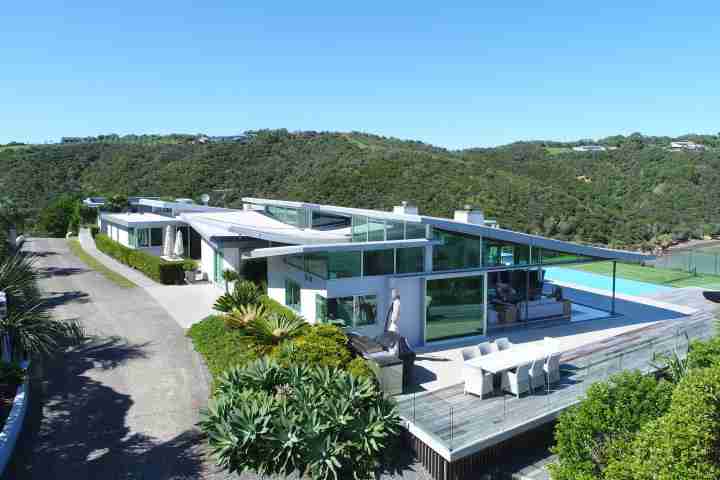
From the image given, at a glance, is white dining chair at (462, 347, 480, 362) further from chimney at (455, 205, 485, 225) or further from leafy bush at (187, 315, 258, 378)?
chimney at (455, 205, 485, 225)

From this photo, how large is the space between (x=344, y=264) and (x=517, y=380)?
554 centimetres

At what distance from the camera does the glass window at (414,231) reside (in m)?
15.2

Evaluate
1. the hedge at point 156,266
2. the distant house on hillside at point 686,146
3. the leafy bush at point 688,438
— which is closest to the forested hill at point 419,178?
the distant house on hillside at point 686,146

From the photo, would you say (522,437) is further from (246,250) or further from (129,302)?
(129,302)

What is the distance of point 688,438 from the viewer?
620 centimetres

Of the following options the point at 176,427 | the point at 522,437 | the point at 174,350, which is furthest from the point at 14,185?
the point at 522,437

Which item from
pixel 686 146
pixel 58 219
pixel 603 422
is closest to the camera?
pixel 603 422

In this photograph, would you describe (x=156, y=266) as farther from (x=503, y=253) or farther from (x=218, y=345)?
(x=503, y=253)

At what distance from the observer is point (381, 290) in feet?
48.5

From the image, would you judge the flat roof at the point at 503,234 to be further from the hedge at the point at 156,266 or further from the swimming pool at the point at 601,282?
the hedge at the point at 156,266

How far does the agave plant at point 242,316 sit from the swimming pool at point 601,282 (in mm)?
17036

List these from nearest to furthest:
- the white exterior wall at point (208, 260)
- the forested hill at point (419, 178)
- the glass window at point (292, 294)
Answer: the glass window at point (292, 294) → the white exterior wall at point (208, 260) → the forested hill at point (419, 178)

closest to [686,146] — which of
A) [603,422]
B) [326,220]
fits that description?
[326,220]

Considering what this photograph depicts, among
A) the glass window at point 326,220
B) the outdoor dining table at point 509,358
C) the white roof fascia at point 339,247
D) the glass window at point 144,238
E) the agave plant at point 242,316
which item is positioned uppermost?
the glass window at point 326,220
